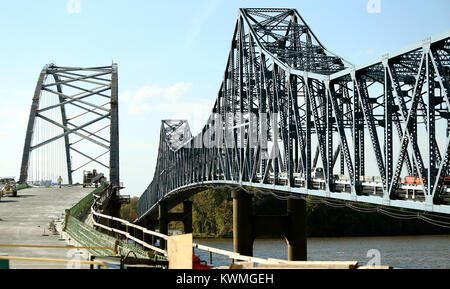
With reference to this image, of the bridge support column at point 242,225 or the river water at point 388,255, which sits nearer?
the bridge support column at point 242,225

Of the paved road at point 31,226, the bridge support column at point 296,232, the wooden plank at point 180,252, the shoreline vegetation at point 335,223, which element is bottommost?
the shoreline vegetation at point 335,223

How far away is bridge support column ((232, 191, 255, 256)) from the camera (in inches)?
2231

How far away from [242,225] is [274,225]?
333cm

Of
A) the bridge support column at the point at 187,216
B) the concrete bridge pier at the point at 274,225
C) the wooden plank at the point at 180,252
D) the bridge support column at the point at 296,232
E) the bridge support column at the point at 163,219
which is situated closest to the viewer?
the wooden plank at the point at 180,252

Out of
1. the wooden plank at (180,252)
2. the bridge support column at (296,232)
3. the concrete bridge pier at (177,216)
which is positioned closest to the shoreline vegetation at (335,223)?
the concrete bridge pier at (177,216)

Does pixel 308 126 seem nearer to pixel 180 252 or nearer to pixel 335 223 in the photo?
pixel 180 252

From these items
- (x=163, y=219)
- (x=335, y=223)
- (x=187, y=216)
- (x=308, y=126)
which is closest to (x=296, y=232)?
(x=308, y=126)

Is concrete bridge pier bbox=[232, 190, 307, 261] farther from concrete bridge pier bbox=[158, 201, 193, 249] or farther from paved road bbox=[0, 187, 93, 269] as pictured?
concrete bridge pier bbox=[158, 201, 193, 249]

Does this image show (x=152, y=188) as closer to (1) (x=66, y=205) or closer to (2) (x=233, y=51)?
(2) (x=233, y=51)

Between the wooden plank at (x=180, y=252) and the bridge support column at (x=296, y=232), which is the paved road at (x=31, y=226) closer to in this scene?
the wooden plank at (x=180, y=252)

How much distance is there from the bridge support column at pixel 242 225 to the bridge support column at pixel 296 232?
12.0 ft

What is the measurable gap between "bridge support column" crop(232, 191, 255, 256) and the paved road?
48.0 ft

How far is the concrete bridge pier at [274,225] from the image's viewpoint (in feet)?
191

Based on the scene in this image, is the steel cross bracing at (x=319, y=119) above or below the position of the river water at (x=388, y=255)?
above
